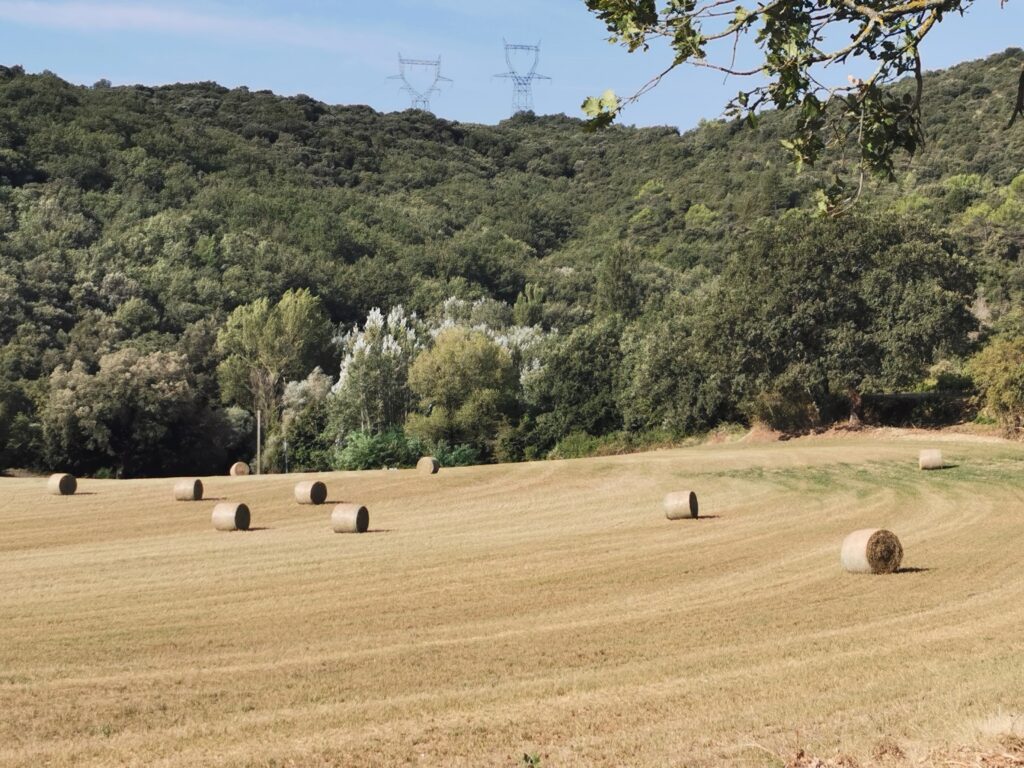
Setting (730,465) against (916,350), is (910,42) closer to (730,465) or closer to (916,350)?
(730,465)

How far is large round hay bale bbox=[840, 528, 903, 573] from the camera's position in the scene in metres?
20.4

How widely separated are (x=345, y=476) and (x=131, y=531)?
12206 millimetres

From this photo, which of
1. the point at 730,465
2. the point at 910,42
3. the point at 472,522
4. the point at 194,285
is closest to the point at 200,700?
the point at 910,42

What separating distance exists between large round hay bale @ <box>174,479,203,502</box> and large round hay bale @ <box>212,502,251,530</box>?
662 centimetres

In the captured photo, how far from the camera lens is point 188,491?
36188 millimetres

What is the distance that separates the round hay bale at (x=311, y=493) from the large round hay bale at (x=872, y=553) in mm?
18378

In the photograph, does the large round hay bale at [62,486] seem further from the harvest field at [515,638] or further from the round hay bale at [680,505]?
the round hay bale at [680,505]

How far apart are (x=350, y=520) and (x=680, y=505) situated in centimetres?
829

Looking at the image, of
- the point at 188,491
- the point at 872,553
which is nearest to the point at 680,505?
the point at 872,553

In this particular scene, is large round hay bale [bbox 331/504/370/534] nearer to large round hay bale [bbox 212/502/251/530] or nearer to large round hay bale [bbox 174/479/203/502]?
large round hay bale [bbox 212/502/251/530]

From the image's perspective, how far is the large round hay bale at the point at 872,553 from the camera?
2036 centimetres

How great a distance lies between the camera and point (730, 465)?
44.4 meters

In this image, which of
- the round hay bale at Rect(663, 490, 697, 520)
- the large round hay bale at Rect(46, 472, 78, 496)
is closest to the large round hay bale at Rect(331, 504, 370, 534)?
the round hay bale at Rect(663, 490, 697, 520)

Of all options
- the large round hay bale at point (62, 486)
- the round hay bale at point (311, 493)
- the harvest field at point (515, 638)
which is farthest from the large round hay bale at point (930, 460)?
the large round hay bale at point (62, 486)
